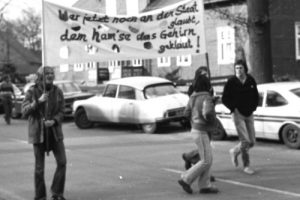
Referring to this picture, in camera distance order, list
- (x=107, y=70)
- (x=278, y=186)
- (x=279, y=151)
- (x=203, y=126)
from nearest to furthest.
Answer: (x=203, y=126), (x=278, y=186), (x=279, y=151), (x=107, y=70)

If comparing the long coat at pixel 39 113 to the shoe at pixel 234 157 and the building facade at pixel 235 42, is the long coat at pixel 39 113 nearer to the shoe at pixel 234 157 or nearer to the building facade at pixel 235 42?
the shoe at pixel 234 157

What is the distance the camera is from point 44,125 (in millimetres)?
7410

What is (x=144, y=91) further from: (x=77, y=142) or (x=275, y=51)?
(x=275, y=51)

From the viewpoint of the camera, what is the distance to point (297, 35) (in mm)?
28828

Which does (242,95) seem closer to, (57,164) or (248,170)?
(248,170)

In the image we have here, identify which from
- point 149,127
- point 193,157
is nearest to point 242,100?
point 193,157

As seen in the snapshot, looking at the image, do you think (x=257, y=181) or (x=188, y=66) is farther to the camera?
(x=188, y=66)

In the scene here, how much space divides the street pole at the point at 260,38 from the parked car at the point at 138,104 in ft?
7.55

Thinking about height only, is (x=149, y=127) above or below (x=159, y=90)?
below

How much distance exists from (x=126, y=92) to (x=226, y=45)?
1361 cm

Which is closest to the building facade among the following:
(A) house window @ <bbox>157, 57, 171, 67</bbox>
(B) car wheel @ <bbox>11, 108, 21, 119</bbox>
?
(A) house window @ <bbox>157, 57, 171, 67</bbox>

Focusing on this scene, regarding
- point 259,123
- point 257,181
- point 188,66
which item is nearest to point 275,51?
point 188,66

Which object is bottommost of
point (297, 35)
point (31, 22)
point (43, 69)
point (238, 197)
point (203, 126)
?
point (238, 197)

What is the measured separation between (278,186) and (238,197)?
102 cm
